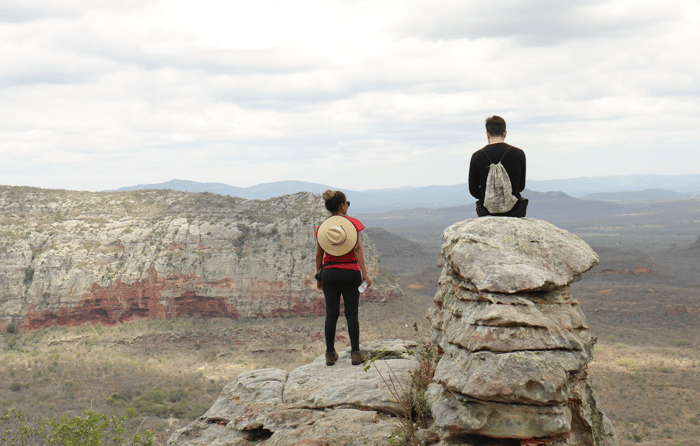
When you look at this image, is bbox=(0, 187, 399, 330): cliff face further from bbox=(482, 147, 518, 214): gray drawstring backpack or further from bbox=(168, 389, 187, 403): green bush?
bbox=(482, 147, 518, 214): gray drawstring backpack

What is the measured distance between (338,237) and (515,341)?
310 centimetres

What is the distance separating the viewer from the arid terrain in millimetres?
24703

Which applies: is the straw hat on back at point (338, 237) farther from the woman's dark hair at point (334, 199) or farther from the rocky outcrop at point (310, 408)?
the rocky outcrop at point (310, 408)

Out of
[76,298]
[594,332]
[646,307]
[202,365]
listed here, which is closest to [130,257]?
[76,298]

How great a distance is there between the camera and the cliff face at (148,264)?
1564 inches

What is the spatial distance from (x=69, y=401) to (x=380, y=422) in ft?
85.8

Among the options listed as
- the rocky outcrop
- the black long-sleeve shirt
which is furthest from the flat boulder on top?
the rocky outcrop

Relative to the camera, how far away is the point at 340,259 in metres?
7.76

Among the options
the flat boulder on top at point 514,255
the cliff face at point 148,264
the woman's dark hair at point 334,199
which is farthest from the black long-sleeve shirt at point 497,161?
the cliff face at point 148,264

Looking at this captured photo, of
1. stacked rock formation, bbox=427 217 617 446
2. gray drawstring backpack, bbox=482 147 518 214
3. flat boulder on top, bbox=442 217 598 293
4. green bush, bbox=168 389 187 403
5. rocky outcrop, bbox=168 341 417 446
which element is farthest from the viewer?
green bush, bbox=168 389 187 403

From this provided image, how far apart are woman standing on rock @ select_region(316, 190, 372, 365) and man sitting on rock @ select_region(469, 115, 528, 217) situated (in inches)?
79.7

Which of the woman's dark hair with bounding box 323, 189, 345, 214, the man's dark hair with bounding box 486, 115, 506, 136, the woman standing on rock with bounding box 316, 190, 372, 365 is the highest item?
the man's dark hair with bounding box 486, 115, 506, 136

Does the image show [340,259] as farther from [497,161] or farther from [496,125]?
[496,125]

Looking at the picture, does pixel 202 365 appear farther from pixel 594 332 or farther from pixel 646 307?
pixel 646 307
